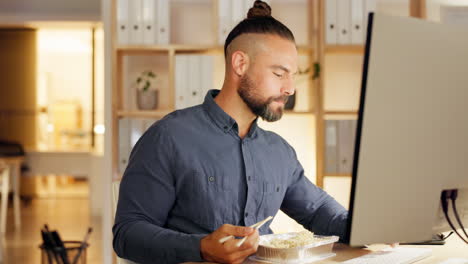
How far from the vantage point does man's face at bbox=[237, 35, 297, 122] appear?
5.04 feet

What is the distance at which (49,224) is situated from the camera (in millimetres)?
6809

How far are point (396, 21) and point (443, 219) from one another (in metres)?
0.36

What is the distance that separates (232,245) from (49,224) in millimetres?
6020

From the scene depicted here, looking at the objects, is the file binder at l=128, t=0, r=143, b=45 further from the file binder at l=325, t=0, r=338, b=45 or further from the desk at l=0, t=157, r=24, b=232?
the desk at l=0, t=157, r=24, b=232

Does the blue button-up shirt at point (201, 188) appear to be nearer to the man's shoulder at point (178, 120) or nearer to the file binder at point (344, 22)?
the man's shoulder at point (178, 120)

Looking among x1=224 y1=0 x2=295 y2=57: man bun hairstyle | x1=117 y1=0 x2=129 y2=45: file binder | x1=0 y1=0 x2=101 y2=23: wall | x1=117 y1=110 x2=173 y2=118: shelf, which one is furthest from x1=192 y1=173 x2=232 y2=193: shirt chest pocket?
x1=0 y1=0 x2=101 y2=23: wall

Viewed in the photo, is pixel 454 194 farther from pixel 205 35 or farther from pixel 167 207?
pixel 205 35

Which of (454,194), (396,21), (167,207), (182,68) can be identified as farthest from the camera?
(182,68)

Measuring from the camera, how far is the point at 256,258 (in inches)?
→ 51.6

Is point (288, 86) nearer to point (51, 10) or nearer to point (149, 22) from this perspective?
point (149, 22)

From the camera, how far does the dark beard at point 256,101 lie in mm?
1540

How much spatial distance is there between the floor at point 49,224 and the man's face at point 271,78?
3548 millimetres

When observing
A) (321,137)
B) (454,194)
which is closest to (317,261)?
(454,194)

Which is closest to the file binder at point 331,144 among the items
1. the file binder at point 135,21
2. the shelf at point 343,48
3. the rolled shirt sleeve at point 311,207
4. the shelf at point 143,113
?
the shelf at point 343,48
